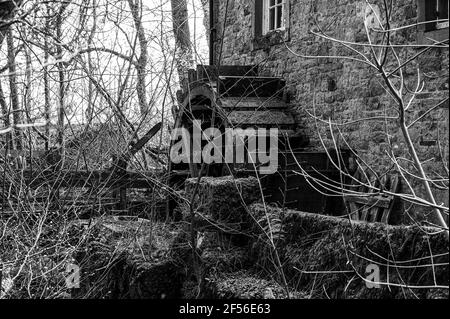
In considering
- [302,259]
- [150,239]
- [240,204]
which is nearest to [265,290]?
[302,259]

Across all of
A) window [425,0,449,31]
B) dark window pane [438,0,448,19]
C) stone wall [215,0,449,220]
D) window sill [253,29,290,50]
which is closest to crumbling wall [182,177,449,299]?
stone wall [215,0,449,220]

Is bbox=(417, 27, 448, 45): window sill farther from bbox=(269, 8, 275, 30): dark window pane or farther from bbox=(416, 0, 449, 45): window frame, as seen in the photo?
bbox=(269, 8, 275, 30): dark window pane

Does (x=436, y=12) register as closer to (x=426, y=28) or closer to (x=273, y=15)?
(x=426, y=28)

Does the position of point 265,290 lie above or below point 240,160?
below

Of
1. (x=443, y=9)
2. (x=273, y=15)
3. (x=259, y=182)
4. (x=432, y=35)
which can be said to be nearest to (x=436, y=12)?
(x=443, y=9)

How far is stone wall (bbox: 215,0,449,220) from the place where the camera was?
822 centimetres

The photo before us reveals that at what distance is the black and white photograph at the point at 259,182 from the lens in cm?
698

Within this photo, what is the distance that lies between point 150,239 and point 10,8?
14.6ft

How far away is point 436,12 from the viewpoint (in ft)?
27.6

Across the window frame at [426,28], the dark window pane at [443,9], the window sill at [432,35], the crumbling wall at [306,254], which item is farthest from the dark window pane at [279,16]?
the dark window pane at [443,9]

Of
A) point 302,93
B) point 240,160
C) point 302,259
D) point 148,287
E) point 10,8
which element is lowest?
point 148,287

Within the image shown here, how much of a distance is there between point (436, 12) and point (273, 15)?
4343 mm

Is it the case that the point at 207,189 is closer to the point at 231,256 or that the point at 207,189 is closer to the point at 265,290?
the point at 231,256

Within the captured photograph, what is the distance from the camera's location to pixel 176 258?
9430 mm
